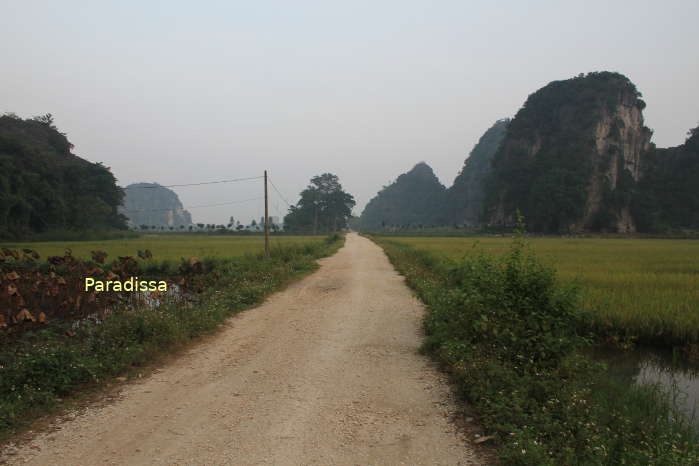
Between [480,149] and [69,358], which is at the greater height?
[480,149]

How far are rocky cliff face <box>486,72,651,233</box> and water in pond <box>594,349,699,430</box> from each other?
53300 mm

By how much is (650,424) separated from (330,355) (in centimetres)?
336

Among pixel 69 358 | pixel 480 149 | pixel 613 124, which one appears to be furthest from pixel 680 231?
pixel 69 358

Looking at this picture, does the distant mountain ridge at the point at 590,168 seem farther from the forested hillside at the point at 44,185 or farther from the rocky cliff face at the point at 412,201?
the forested hillside at the point at 44,185

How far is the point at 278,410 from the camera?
3713mm

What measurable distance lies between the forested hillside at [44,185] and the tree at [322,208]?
33727 millimetres

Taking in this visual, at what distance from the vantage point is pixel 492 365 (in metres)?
4.07

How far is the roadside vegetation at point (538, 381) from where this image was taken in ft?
9.54

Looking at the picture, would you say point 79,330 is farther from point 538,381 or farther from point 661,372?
point 661,372

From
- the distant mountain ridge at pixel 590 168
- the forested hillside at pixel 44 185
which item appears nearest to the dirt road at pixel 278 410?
the forested hillside at pixel 44 185

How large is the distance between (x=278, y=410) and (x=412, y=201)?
129182 mm

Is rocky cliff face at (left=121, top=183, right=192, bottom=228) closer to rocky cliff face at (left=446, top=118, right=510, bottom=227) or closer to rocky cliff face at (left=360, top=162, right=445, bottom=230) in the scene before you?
rocky cliff face at (left=360, top=162, right=445, bottom=230)

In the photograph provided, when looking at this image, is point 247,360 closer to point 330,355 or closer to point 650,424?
Result: point 330,355

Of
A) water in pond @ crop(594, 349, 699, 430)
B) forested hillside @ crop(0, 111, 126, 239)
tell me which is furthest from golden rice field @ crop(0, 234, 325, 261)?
water in pond @ crop(594, 349, 699, 430)
